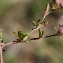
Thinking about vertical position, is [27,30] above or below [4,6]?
below

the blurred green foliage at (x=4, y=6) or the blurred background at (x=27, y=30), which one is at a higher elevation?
the blurred green foliage at (x=4, y=6)

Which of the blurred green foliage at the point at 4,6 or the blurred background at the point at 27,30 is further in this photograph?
the blurred green foliage at the point at 4,6

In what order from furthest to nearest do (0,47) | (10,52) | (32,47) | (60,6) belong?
(32,47) → (10,52) → (60,6) → (0,47)

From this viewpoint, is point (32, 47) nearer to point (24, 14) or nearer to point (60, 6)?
point (24, 14)

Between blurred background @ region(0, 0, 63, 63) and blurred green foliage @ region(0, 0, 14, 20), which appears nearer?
blurred background @ region(0, 0, 63, 63)

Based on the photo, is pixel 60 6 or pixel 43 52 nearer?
pixel 60 6

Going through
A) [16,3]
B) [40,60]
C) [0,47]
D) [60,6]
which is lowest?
[40,60]

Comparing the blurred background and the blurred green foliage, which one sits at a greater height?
the blurred green foliage

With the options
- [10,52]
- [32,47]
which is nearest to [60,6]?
[10,52]
